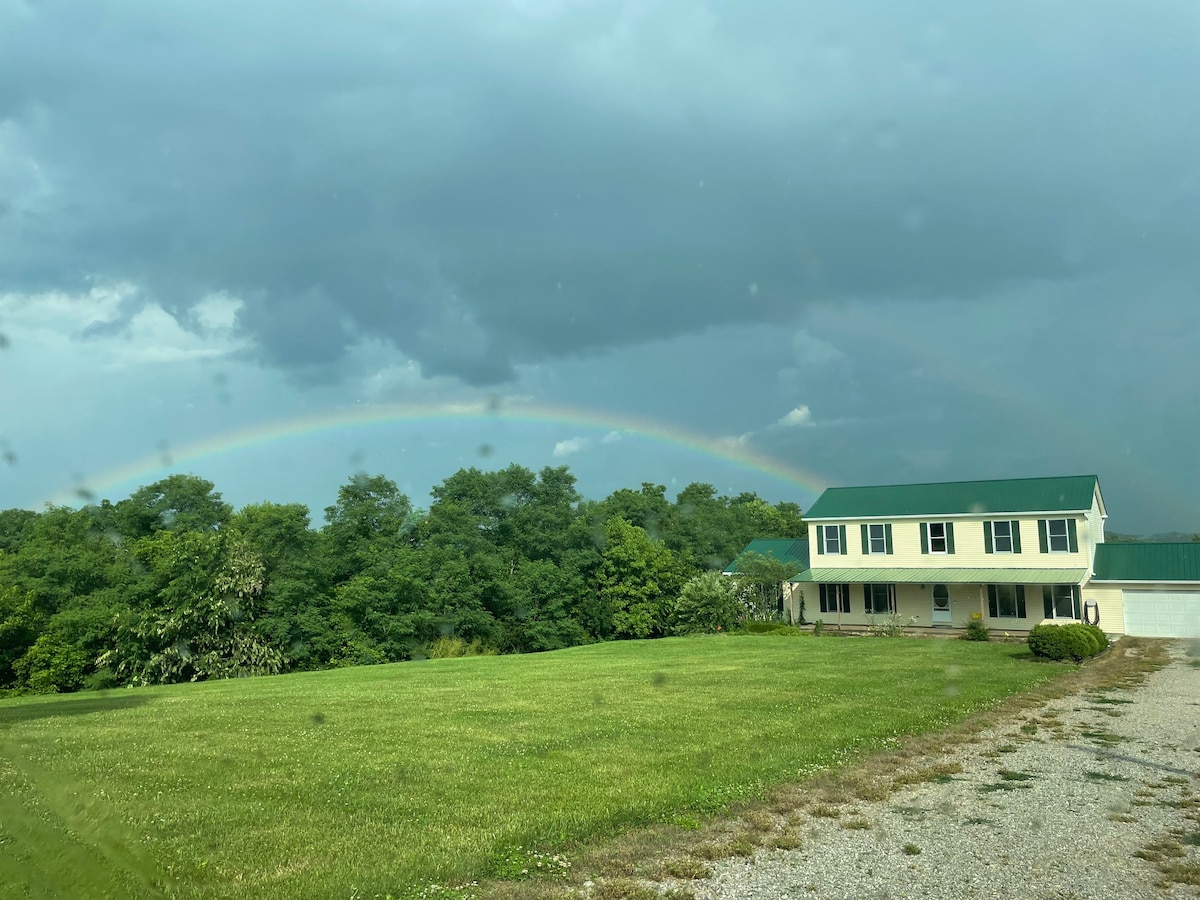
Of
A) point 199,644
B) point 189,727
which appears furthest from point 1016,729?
point 199,644

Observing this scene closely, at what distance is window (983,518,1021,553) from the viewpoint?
112ft

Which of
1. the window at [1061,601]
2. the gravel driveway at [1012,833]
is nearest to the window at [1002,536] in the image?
the window at [1061,601]

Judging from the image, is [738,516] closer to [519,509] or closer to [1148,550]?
[519,509]

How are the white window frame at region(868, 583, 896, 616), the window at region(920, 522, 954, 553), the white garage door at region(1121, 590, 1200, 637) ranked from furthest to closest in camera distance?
the white window frame at region(868, 583, 896, 616) → the window at region(920, 522, 954, 553) → the white garage door at region(1121, 590, 1200, 637)

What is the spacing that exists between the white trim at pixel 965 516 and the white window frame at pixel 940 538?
0.31 meters

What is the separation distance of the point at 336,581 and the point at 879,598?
31024 millimetres

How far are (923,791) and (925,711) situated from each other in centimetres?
532

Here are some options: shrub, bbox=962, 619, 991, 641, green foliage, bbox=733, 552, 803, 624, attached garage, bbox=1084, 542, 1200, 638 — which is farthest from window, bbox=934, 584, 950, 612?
green foliage, bbox=733, 552, 803, 624

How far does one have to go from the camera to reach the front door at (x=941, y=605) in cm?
3562

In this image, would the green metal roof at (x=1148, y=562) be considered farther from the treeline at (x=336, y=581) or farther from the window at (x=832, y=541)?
the treeline at (x=336, y=581)

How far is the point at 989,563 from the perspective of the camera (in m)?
34.6

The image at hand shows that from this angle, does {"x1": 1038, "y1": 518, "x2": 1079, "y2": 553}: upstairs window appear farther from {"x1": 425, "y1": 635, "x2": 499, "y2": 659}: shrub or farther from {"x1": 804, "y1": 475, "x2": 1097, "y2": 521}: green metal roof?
{"x1": 425, "y1": 635, "x2": 499, "y2": 659}: shrub

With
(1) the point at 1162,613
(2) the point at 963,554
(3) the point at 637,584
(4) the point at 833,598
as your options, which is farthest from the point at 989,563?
(3) the point at 637,584

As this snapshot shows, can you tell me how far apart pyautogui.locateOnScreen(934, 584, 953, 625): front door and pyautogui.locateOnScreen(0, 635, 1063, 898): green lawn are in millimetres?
17507
